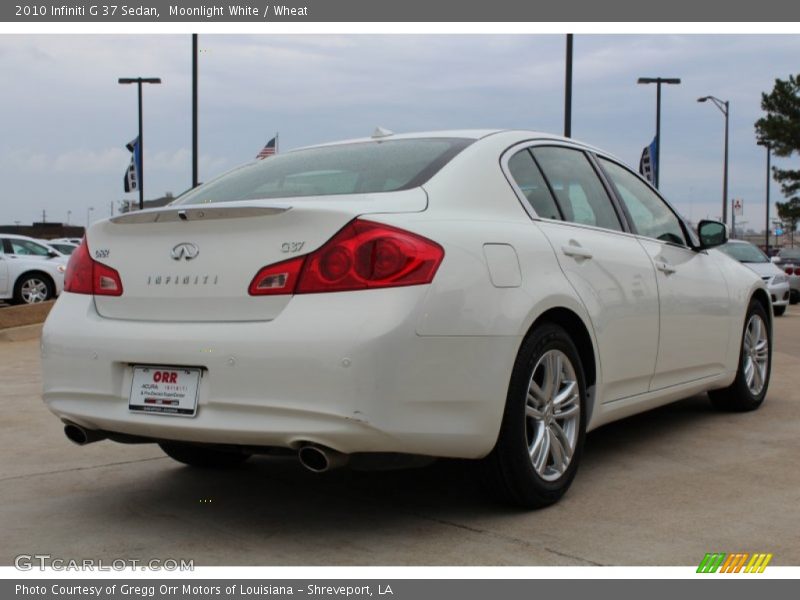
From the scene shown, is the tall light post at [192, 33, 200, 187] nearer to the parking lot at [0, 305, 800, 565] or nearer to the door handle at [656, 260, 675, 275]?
the parking lot at [0, 305, 800, 565]

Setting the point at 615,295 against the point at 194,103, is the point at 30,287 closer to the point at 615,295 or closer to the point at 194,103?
the point at 194,103

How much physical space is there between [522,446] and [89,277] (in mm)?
1853

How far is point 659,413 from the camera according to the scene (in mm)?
6582

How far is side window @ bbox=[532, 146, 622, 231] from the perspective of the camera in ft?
15.4

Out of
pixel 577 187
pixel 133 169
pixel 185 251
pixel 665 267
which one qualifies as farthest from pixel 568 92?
pixel 133 169

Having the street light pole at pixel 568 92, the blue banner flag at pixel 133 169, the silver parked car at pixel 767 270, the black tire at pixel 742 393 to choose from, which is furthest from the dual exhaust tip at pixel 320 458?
the blue banner flag at pixel 133 169

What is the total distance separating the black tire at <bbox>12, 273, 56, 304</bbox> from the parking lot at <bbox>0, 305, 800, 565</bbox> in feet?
47.0

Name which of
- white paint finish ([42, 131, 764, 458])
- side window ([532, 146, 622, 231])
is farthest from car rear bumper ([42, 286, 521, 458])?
side window ([532, 146, 622, 231])

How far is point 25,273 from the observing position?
63.4 feet

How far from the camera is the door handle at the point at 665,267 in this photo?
17.1 ft

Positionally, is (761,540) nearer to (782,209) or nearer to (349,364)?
(349,364)

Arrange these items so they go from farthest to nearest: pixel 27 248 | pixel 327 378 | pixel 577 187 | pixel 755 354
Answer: pixel 27 248 → pixel 755 354 → pixel 577 187 → pixel 327 378

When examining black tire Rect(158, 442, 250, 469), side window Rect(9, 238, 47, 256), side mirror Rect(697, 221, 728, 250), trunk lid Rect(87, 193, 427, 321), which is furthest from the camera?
Result: side window Rect(9, 238, 47, 256)
